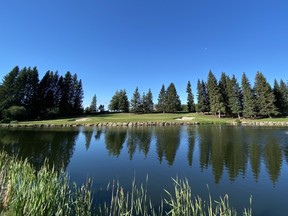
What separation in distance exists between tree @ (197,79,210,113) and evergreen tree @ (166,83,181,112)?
1140cm

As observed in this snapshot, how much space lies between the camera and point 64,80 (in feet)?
246

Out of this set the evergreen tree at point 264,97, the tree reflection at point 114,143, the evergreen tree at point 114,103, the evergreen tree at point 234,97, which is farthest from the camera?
the evergreen tree at point 114,103

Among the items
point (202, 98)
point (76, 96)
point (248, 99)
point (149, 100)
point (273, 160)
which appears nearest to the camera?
point (273, 160)

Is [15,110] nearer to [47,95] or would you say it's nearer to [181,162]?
[47,95]

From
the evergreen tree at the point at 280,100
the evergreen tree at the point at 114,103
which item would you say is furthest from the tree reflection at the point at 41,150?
the evergreen tree at the point at 114,103

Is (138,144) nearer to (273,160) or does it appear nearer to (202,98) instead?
(273,160)

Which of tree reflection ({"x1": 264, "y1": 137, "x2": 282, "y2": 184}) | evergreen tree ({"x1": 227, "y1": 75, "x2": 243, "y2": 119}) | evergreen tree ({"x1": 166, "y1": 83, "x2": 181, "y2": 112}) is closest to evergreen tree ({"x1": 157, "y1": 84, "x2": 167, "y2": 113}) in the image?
evergreen tree ({"x1": 166, "y1": 83, "x2": 181, "y2": 112})

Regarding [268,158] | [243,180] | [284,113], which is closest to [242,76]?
[284,113]

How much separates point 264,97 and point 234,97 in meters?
7.33

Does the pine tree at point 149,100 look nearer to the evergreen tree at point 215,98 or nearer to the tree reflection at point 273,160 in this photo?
the evergreen tree at point 215,98

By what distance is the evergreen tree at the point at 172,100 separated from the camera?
81125 millimetres

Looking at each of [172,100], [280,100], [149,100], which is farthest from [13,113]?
[280,100]

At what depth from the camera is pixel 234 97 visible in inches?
2302

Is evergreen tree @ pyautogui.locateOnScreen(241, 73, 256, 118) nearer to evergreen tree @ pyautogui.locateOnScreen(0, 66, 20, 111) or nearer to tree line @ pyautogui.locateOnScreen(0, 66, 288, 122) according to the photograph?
tree line @ pyautogui.locateOnScreen(0, 66, 288, 122)
